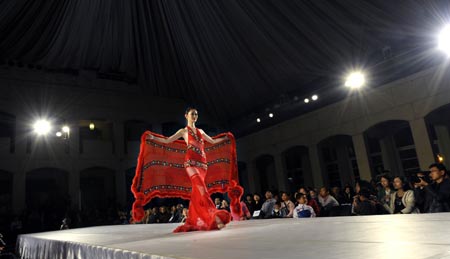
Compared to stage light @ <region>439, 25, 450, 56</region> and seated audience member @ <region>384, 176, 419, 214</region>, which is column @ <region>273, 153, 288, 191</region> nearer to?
stage light @ <region>439, 25, 450, 56</region>

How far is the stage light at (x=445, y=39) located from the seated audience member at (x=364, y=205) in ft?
14.2

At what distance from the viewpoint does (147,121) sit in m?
15.5

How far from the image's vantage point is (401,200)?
15.1 feet

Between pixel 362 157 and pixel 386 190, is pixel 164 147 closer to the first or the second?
pixel 386 190

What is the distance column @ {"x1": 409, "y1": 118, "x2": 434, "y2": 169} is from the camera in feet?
28.8

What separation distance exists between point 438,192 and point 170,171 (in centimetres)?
342

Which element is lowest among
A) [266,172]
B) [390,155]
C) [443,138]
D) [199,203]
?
[199,203]

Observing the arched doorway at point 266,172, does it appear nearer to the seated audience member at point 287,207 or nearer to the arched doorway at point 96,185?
the arched doorway at point 96,185

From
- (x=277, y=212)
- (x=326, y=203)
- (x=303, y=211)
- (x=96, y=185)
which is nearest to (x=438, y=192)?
(x=303, y=211)

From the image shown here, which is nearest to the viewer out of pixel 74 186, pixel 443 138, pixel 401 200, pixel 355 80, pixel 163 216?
pixel 401 200

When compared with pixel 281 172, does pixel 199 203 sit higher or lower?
lower

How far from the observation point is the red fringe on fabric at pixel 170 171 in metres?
3.92

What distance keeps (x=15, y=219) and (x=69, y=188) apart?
7.54ft

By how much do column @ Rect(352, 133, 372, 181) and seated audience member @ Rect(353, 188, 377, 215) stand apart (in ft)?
18.7
